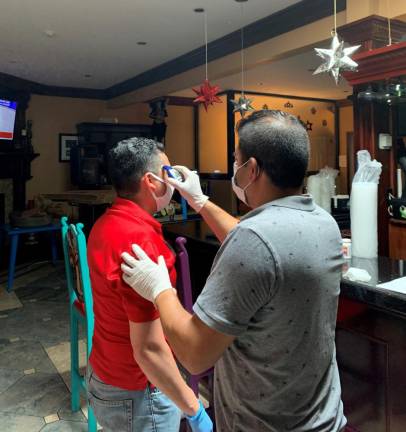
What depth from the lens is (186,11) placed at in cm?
390

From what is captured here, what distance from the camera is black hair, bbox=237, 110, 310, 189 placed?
88 cm

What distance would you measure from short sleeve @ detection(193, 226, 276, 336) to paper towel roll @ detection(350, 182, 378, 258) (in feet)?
4.63

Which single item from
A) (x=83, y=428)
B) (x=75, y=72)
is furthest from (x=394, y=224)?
(x=75, y=72)

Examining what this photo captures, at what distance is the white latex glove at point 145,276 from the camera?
3.30 ft

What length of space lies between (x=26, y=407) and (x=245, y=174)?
2.27m

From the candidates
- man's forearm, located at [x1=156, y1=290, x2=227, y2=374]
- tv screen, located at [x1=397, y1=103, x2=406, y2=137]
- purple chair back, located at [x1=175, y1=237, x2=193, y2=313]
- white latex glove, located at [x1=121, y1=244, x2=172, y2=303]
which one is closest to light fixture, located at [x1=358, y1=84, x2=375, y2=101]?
tv screen, located at [x1=397, y1=103, x2=406, y2=137]

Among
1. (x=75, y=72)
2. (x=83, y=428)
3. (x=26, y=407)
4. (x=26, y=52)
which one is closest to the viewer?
(x=83, y=428)

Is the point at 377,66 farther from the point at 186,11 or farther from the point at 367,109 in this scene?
the point at 186,11

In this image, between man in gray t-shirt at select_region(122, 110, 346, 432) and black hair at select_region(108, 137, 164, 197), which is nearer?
man in gray t-shirt at select_region(122, 110, 346, 432)

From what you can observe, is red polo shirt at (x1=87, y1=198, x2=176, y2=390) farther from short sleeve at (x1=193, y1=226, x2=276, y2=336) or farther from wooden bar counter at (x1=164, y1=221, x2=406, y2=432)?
wooden bar counter at (x1=164, y1=221, x2=406, y2=432)

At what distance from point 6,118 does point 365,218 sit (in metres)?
5.67

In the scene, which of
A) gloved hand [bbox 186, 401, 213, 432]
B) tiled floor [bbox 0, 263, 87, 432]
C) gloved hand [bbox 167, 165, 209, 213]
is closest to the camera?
gloved hand [bbox 186, 401, 213, 432]

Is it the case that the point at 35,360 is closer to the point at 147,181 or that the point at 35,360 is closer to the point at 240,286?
the point at 147,181

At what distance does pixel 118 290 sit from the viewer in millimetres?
1112
